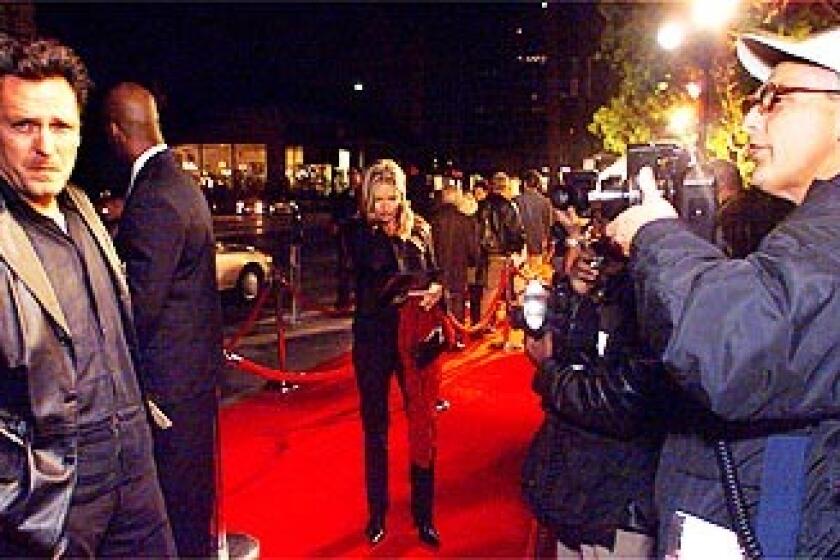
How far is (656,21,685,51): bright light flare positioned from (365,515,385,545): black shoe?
6.41 meters

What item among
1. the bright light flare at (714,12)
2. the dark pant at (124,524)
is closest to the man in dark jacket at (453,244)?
the bright light flare at (714,12)

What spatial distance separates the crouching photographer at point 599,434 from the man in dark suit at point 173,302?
1.54 metres

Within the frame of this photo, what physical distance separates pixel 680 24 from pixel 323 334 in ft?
17.9

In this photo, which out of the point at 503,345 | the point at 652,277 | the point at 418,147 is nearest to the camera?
the point at 652,277

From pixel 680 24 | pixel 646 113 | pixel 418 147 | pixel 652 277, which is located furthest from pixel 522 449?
pixel 418 147

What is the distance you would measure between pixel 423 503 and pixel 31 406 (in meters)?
2.66

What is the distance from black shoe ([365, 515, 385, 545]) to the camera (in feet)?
16.2

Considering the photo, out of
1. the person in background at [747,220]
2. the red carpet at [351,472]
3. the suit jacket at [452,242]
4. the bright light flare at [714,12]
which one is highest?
the bright light flare at [714,12]

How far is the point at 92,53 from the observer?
2586 cm

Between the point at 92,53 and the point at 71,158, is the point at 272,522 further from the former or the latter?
the point at 92,53

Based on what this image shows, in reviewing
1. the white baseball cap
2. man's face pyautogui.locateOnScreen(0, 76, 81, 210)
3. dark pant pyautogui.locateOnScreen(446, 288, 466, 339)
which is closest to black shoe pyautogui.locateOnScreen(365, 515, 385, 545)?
man's face pyautogui.locateOnScreen(0, 76, 81, 210)

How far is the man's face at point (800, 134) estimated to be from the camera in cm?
208

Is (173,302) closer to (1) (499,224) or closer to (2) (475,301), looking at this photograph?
(2) (475,301)

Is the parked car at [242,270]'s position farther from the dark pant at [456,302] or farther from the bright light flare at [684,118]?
the bright light flare at [684,118]
